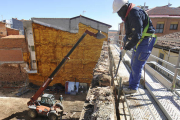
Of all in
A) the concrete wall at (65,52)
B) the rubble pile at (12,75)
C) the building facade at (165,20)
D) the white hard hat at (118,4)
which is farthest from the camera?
the building facade at (165,20)

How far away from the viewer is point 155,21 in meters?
18.6

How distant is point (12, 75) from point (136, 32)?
1930 centimetres

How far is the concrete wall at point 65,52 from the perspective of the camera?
44.0 feet

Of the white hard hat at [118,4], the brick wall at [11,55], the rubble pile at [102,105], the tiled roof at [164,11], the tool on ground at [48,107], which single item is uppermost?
the tiled roof at [164,11]

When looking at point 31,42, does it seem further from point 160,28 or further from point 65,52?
point 160,28

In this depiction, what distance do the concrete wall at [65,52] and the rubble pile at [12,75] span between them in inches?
106

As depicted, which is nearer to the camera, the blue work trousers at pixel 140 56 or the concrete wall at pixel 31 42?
the blue work trousers at pixel 140 56

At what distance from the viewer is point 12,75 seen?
17.0 m

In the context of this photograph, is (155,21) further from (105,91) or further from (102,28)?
(105,91)

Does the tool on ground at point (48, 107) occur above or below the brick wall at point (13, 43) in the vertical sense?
below

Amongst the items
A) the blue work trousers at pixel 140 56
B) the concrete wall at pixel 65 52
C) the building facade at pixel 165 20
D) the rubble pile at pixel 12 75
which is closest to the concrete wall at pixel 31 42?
the concrete wall at pixel 65 52

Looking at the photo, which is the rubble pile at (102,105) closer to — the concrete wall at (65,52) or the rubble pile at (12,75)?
the concrete wall at (65,52)

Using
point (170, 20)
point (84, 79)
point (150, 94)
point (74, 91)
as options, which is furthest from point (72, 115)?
point (170, 20)

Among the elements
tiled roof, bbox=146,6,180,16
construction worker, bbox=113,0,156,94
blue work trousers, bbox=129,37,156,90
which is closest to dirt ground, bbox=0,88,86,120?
blue work trousers, bbox=129,37,156,90
